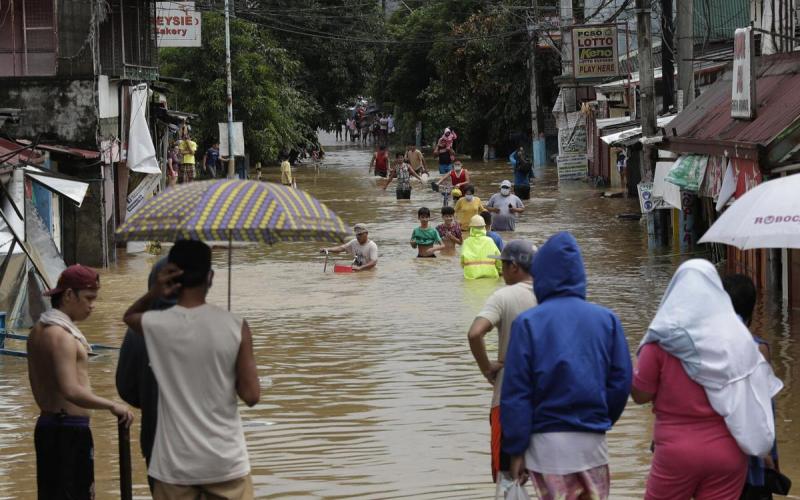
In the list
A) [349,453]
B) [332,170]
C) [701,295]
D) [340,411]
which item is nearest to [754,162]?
[340,411]

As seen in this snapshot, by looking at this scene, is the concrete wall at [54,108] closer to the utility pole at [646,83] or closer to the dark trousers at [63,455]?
the utility pole at [646,83]

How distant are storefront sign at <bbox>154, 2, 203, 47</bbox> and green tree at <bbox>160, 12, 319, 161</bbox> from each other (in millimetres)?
12740

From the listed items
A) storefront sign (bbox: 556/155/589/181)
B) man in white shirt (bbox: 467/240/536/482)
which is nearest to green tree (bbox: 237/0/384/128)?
storefront sign (bbox: 556/155/589/181)

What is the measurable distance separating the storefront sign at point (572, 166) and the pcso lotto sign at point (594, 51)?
8.91 metres

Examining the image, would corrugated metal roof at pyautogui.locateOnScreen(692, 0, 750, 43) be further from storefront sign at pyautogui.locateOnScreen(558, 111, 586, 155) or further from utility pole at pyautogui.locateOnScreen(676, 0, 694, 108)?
storefront sign at pyautogui.locateOnScreen(558, 111, 586, 155)

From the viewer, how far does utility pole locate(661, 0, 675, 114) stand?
27.5 m

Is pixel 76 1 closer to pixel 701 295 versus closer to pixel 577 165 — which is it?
pixel 701 295

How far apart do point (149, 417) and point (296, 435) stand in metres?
4.46

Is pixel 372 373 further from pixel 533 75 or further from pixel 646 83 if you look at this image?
pixel 533 75

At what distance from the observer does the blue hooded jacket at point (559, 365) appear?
5648 mm

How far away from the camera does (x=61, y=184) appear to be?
63.6ft

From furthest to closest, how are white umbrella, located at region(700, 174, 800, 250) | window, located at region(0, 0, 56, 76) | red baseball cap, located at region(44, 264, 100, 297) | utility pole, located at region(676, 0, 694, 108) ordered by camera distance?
1. utility pole, located at region(676, 0, 694, 108)
2. window, located at region(0, 0, 56, 76)
3. white umbrella, located at region(700, 174, 800, 250)
4. red baseball cap, located at region(44, 264, 100, 297)

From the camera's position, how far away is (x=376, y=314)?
17719mm

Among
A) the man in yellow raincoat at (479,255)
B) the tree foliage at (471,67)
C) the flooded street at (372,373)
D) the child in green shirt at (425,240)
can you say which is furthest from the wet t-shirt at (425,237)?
the tree foliage at (471,67)
